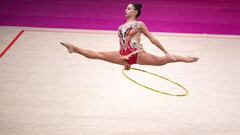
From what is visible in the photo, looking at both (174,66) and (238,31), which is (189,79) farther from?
(238,31)

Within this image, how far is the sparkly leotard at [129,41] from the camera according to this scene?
531 cm

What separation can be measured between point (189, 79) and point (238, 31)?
2.53 meters

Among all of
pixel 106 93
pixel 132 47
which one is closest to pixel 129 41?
pixel 132 47

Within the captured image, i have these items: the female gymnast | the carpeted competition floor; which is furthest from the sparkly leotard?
the carpeted competition floor

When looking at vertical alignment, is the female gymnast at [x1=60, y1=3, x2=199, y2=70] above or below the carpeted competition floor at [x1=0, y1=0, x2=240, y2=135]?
above

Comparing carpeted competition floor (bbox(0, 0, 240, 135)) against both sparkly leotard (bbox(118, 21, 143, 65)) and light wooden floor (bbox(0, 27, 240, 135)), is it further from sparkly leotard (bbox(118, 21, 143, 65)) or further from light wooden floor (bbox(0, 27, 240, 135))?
sparkly leotard (bbox(118, 21, 143, 65))

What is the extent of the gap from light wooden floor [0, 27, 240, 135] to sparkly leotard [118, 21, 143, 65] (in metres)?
0.82

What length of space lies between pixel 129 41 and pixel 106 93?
1134 mm

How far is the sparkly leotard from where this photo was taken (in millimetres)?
5312

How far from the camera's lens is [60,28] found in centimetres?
856

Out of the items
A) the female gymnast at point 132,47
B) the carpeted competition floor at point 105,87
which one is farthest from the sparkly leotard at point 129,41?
the carpeted competition floor at point 105,87

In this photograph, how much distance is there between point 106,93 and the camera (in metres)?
6.18

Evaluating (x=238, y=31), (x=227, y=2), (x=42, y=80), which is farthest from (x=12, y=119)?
(x=227, y=2)

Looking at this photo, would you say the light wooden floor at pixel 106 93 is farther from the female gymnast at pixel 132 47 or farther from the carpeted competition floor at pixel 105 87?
the female gymnast at pixel 132 47
